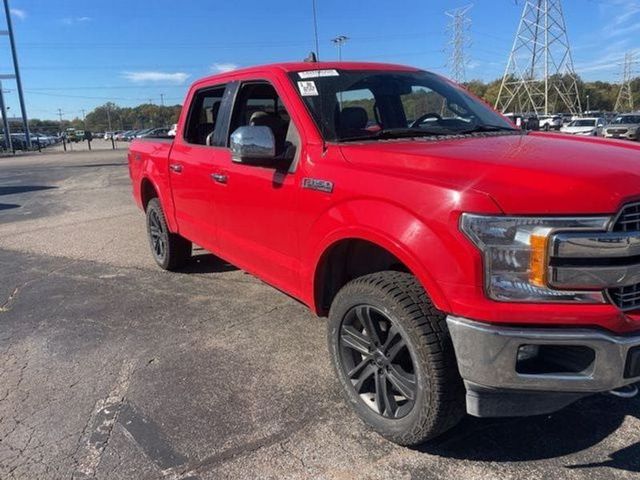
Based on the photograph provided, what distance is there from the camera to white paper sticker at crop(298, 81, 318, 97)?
3600mm

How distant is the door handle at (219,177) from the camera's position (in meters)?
4.18

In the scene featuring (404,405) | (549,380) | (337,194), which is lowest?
(404,405)

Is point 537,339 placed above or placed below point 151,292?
above

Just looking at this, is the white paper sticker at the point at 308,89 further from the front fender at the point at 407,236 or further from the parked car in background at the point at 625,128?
the parked car in background at the point at 625,128

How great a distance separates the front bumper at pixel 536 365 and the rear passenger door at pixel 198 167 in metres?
2.69

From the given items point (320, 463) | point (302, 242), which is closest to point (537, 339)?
point (320, 463)

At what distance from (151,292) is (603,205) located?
4.43 metres

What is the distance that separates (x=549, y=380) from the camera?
2.27 metres

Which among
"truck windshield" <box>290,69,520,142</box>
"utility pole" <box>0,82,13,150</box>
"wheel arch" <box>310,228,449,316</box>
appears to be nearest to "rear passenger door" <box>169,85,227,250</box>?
"truck windshield" <box>290,69,520,142</box>

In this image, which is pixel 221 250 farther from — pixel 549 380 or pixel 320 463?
pixel 549 380

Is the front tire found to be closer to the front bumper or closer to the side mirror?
the front bumper

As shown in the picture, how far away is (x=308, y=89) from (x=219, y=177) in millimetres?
1053

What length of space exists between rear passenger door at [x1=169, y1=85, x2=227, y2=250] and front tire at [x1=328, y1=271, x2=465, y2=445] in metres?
1.92

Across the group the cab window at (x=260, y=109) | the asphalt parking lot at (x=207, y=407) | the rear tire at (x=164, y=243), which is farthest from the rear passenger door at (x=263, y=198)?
the rear tire at (x=164, y=243)
